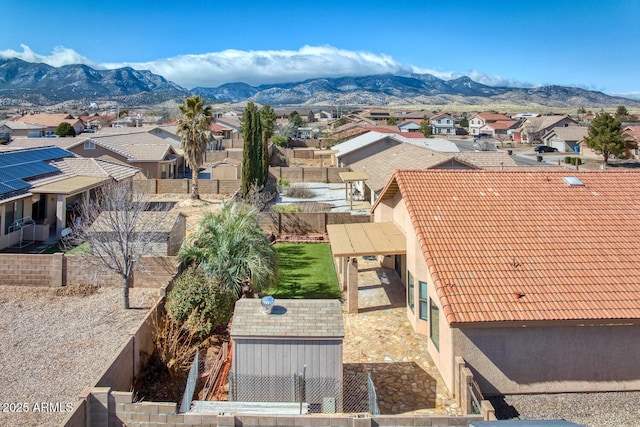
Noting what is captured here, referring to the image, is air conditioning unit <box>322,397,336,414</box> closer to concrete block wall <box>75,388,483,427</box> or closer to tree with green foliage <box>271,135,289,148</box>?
concrete block wall <box>75,388,483,427</box>

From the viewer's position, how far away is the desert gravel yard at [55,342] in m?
11.7

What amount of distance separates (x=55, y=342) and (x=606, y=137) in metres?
69.2

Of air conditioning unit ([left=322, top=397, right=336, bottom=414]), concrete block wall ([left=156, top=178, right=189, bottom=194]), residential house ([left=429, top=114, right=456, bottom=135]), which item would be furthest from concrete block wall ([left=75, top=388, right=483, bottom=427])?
residential house ([left=429, top=114, right=456, bottom=135])

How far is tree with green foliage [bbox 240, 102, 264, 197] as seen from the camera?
38688 mm

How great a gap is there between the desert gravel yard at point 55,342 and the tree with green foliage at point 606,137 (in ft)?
212

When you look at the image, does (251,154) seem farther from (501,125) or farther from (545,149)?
(501,125)

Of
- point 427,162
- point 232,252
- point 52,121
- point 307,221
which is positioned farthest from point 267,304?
point 52,121

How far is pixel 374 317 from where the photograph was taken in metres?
17.8

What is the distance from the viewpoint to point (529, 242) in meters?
14.7

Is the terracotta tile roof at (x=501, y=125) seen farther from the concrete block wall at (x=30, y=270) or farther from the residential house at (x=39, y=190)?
the concrete block wall at (x=30, y=270)

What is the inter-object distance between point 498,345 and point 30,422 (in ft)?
37.1

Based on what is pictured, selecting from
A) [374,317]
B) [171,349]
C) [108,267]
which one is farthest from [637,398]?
[108,267]

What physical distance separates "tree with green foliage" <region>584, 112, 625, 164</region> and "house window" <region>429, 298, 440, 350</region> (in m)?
61.4

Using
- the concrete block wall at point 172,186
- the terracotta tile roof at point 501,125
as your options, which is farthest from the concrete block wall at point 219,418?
the terracotta tile roof at point 501,125
